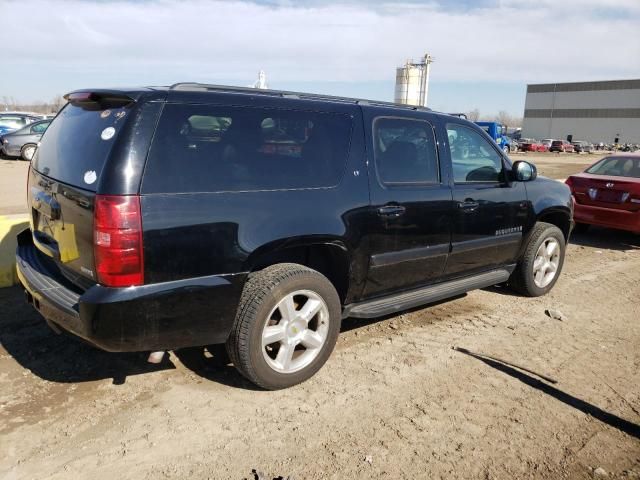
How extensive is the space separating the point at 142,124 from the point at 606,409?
3.30m

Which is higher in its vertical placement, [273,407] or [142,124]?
[142,124]

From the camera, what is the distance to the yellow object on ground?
5125 mm

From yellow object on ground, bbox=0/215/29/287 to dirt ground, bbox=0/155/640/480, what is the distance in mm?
596

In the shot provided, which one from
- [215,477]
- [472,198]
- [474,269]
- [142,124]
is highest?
[142,124]

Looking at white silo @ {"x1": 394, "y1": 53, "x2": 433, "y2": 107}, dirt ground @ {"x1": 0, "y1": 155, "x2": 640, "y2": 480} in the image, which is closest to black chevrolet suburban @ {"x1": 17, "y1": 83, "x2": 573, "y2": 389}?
dirt ground @ {"x1": 0, "y1": 155, "x2": 640, "y2": 480}

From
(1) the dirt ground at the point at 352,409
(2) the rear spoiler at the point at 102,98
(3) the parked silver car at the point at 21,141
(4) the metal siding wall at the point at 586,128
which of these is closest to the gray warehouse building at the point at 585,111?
(4) the metal siding wall at the point at 586,128

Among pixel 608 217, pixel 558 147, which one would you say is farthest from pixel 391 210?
pixel 558 147

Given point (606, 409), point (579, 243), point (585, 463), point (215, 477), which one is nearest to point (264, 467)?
point (215, 477)

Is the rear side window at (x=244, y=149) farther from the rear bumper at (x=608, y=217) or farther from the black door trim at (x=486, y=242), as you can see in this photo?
the rear bumper at (x=608, y=217)

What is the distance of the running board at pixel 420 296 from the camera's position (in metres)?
3.89

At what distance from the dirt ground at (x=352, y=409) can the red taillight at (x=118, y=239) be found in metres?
0.92

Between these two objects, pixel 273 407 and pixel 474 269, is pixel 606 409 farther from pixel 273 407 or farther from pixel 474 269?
pixel 273 407

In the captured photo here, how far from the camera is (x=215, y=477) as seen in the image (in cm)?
261

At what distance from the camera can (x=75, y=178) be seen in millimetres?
2990
